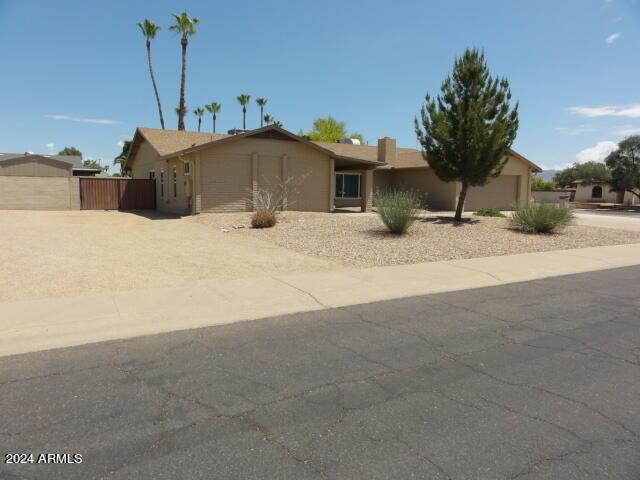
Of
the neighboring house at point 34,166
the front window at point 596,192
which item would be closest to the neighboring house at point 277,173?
the neighboring house at point 34,166

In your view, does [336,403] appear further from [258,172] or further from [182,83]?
[182,83]

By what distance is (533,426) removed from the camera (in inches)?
142

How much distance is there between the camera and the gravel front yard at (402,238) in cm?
1236

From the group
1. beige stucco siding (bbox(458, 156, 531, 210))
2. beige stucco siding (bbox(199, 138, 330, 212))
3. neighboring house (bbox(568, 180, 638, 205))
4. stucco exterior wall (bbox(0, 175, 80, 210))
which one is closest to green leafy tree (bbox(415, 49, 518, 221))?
beige stucco siding (bbox(199, 138, 330, 212))

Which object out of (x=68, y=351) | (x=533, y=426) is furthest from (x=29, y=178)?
(x=533, y=426)

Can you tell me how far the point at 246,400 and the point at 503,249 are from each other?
37.8 ft

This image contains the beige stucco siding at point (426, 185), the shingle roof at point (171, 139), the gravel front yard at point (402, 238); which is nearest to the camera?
the gravel front yard at point (402, 238)

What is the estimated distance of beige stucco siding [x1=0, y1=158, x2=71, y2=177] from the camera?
42094 mm

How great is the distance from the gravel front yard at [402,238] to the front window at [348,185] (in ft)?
30.0

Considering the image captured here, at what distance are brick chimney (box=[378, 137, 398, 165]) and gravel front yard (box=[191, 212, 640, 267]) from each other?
471 inches

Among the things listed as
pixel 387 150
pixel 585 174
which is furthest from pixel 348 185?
pixel 585 174

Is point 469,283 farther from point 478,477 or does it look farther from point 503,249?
point 478,477

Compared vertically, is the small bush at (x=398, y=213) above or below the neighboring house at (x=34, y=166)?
below

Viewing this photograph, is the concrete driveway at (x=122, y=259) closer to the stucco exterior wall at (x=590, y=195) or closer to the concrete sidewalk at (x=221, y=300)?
the concrete sidewalk at (x=221, y=300)
